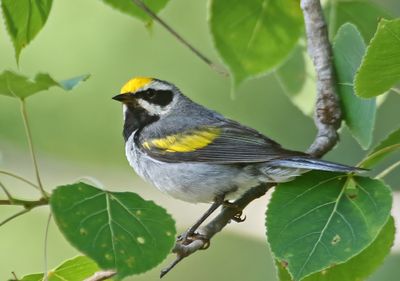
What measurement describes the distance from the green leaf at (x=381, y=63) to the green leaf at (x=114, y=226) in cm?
70

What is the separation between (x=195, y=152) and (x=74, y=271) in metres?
1.23

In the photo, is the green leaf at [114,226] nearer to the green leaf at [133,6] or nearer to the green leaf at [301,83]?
the green leaf at [133,6]

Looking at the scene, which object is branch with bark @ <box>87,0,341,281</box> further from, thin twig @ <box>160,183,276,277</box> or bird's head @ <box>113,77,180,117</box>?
bird's head @ <box>113,77,180,117</box>

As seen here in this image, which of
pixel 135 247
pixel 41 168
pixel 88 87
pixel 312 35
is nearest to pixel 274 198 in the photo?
pixel 135 247

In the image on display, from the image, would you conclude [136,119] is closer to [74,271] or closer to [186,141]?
[186,141]

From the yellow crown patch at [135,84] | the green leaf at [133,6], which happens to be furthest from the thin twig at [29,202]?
the yellow crown patch at [135,84]

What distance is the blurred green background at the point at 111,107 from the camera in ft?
21.3

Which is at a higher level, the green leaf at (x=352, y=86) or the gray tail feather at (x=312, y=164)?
the green leaf at (x=352, y=86)

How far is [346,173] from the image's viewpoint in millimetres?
2785

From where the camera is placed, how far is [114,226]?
2.19 meters

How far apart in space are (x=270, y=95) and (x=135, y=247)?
17.4 ft

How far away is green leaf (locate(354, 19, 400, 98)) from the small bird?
0.71m

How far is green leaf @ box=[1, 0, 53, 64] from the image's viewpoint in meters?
2.70

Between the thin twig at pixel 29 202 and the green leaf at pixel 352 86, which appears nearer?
the thin twig at pixel 29 202
